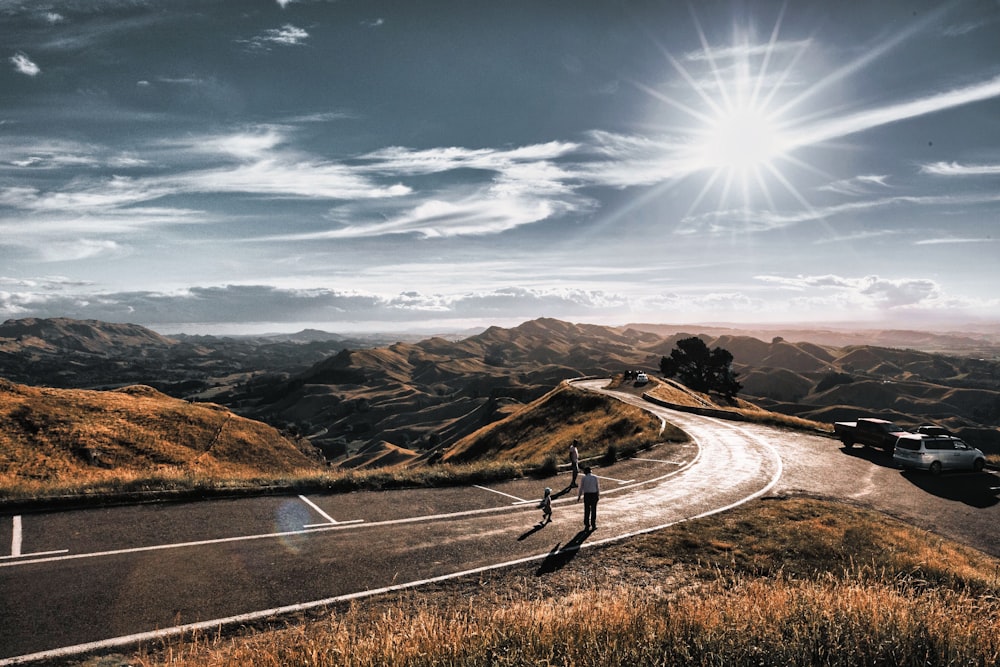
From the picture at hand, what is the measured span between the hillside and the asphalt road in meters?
12.9

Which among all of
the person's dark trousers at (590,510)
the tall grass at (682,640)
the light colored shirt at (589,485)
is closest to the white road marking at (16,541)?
the tall grass at (682,640)

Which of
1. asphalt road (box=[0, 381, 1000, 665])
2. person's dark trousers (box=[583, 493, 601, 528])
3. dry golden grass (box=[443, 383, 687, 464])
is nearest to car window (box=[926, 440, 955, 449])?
asphalt road (box=[0, 381, 1000, 665])

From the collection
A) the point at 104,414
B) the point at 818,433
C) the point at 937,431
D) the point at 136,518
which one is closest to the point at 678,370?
the point at 818,433

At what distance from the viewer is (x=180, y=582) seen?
995cm

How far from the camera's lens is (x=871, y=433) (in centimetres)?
2908

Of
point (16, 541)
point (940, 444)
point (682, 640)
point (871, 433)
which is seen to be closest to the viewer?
point (682, 640)

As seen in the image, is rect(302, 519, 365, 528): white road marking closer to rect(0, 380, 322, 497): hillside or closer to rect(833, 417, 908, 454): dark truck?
rect(0, 380, 322, 497): hillside

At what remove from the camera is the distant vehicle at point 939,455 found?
2344cm

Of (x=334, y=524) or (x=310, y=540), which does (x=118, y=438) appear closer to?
(x=334, y=524)

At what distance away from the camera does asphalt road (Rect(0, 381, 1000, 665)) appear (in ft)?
28.9

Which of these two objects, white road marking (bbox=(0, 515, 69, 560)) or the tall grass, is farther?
white road marking (bbox=(0, 515, 69, 560))

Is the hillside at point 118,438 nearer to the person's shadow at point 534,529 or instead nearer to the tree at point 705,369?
the person's shadow at point 534,529

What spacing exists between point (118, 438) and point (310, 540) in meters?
37.9

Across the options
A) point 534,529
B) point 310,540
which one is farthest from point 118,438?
point 534,529
